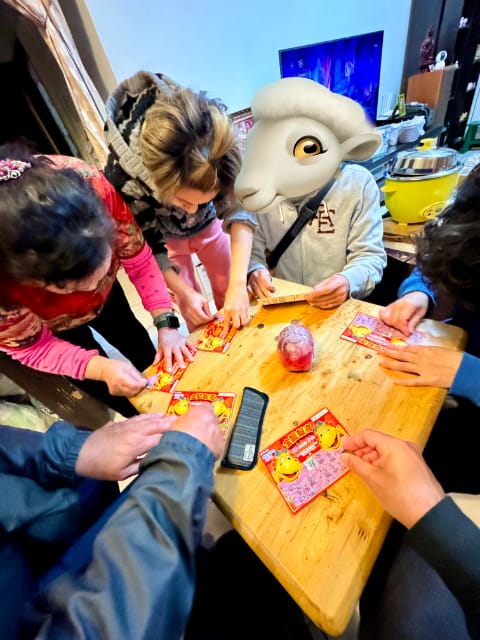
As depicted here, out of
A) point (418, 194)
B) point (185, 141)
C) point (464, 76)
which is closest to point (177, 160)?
point (185, 141)

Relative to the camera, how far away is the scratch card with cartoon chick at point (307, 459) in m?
0.45

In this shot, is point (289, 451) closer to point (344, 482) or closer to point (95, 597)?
point (344, 482)

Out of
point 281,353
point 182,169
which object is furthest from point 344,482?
point 182,169

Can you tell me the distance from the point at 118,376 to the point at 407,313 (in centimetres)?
66

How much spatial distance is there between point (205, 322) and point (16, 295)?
0.44 meters

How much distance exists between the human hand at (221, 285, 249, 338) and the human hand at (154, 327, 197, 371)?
9cm

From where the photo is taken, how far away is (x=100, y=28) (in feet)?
4.58

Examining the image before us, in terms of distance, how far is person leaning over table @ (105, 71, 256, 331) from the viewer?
2.13ft

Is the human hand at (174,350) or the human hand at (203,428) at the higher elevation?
the human hand at (203,428)

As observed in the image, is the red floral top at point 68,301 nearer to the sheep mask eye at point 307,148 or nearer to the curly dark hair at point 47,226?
the curly dark hair at point 47,226

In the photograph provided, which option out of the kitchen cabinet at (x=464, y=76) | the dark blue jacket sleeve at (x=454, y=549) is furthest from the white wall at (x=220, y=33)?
the dark blue jacket sleeve at (x=454, y=549)

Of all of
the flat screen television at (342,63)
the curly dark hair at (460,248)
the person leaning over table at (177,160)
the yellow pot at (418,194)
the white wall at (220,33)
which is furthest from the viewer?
the flat screen television at (342,63)

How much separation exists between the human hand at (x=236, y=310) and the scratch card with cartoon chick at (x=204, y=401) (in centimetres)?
18

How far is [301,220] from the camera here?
0.90 meters
